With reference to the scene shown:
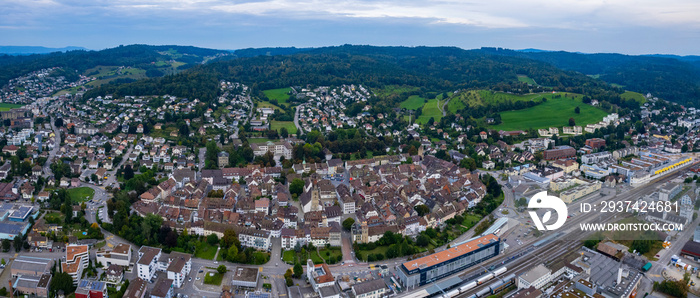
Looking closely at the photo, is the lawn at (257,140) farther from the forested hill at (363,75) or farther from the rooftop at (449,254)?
the rooftop at (449,254)

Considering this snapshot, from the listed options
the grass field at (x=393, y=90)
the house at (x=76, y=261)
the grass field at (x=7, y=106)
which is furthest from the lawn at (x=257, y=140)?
the grass field at (x=7, y=106)

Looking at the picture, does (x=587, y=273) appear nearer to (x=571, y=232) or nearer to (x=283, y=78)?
(x=571, y=232)

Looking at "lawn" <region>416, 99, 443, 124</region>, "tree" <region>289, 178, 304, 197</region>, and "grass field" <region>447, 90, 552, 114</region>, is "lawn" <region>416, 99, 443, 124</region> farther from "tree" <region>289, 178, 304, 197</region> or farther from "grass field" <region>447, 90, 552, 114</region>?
"tree" <region>289, 178, 304, 197</region>

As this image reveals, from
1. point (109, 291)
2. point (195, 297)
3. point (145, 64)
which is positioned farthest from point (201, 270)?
point (145, 64)

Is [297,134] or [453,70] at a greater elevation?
[453,70]

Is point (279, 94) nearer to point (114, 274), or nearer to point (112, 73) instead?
point (112, 73)
